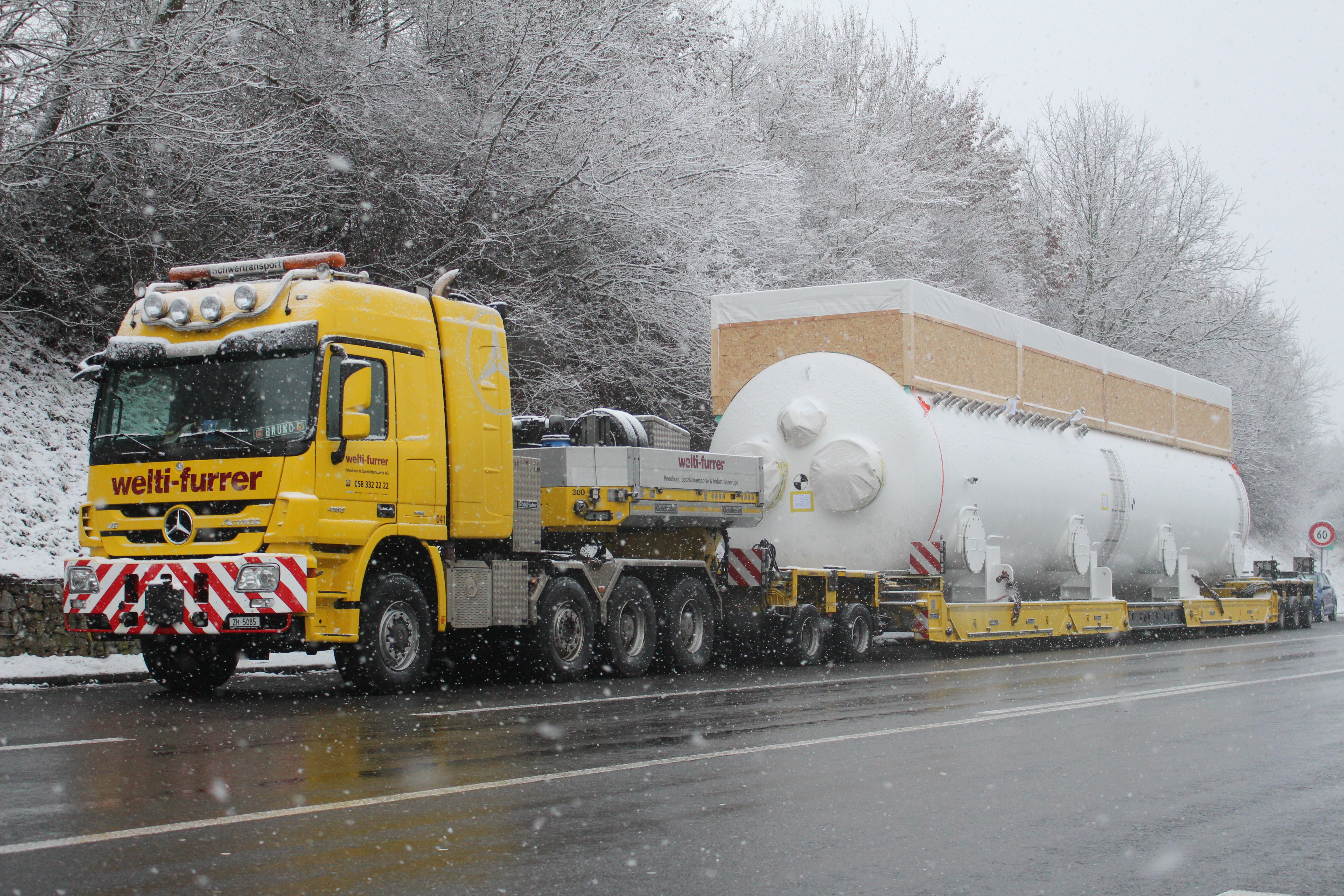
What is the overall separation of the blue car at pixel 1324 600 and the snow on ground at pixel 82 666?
26004 millimetres

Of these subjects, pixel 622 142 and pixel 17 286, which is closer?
pixel 17 286

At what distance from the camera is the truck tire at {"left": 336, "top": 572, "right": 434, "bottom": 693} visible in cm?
1193

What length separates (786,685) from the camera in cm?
1360

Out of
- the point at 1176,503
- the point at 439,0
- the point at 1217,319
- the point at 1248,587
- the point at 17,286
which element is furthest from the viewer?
the point at 1217,319

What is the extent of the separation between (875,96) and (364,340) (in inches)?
1068

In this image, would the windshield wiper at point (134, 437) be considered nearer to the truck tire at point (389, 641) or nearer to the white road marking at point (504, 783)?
the truck tire at point (389, 641)

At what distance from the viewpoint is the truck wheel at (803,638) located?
16.7 meters

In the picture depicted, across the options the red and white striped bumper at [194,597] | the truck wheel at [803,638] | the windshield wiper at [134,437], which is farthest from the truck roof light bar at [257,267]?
the truck wheel at [803,638]

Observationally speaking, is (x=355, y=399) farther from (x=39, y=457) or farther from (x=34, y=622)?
(x=39, y=457)

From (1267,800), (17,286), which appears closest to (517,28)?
(17,286)

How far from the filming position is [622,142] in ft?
69.5

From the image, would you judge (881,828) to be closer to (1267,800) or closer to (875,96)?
(1267,800)

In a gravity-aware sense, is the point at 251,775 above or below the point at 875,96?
below

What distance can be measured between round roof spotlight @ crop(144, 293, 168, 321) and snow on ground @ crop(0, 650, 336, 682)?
121 inches
